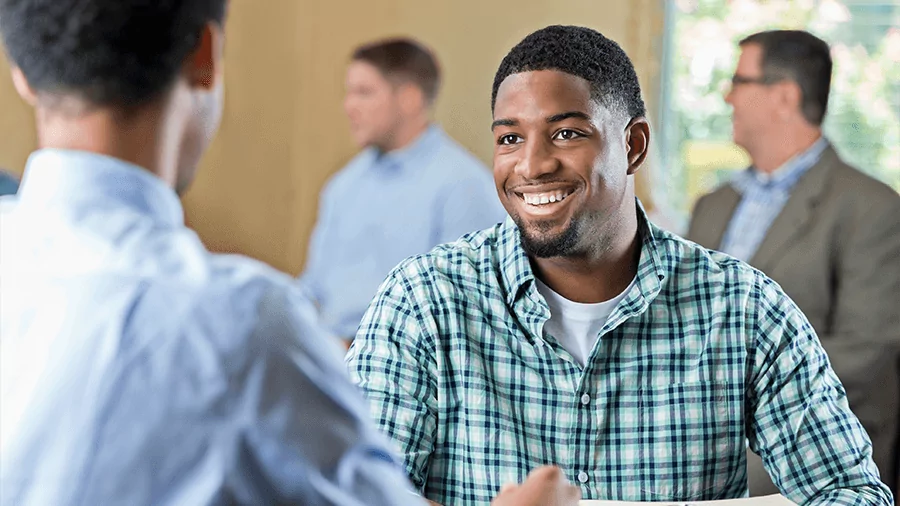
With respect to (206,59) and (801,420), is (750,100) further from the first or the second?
(206,59)

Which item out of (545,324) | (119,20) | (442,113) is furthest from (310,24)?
(119,20)

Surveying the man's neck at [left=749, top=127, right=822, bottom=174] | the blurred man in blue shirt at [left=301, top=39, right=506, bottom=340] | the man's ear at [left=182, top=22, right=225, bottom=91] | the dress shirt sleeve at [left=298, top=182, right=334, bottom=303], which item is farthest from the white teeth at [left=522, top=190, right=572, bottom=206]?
the dress shirt sleeve at [left=298, top=182, right=334, bottom=303]

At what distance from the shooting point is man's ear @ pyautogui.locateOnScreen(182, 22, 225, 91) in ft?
2.33

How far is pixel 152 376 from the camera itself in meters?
0.63

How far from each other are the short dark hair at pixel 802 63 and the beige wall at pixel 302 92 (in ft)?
4.31

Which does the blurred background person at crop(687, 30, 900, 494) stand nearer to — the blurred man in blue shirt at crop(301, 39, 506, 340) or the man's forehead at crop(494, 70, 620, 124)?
the blurred man in blue shirt at crop(301, 39, 506, 340)

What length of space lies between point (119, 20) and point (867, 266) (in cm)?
245

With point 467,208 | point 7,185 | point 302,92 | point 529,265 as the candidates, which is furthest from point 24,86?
point 302,92

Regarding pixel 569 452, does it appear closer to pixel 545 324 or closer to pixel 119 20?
pixel 545 324

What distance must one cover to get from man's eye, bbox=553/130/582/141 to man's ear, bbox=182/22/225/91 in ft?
2.96

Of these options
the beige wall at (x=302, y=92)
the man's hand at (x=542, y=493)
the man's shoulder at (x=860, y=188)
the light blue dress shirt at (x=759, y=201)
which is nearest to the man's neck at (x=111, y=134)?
the man's hand at (x=542, y=493)

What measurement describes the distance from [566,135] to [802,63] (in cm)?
197

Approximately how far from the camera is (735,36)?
4.56m

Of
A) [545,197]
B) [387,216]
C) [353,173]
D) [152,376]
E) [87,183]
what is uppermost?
[87,183]
